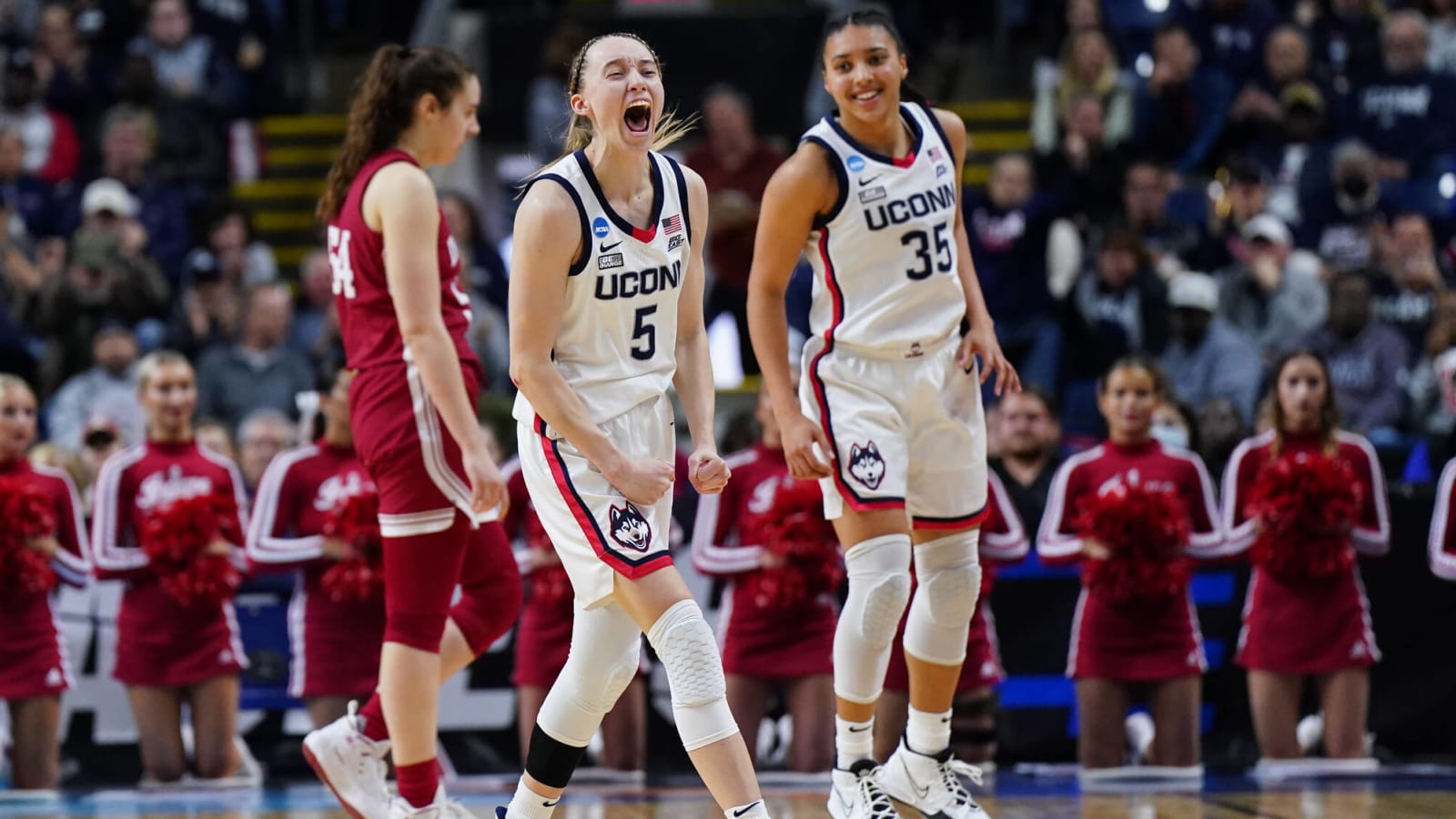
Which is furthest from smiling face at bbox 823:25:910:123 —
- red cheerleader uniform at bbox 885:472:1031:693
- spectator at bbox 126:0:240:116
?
spectator at bbox 126:0:240:116

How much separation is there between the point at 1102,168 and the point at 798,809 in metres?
Answer: 6.87

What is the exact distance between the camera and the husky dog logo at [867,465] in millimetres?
5445

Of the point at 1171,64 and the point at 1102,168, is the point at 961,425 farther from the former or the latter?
the point at 1171,64

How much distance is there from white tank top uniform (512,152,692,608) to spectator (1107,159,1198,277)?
23.3ft

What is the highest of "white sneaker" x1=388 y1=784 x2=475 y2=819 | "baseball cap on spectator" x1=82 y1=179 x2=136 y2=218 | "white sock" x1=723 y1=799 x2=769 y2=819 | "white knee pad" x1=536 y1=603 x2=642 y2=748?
"baseball cap on spectator" x1=82 y1=179 x2=136 y2=218

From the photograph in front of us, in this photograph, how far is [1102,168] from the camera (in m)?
12.1

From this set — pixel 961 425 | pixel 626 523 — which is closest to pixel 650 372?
pixel 626 523

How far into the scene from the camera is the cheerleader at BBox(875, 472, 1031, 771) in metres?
7.55

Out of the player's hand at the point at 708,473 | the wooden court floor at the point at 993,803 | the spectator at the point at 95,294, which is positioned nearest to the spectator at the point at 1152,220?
the wooden court floor at the point at 993,803

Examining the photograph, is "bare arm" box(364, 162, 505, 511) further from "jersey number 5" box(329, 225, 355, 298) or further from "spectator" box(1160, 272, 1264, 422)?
"spectator" box(1160, 272, 1264, 422)

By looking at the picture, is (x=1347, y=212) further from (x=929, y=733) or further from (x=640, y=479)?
(x=640, y=479)

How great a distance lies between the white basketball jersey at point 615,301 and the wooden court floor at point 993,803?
1699 millimetres

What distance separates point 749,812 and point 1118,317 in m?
6.94

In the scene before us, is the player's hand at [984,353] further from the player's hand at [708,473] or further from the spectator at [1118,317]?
the spectator at [1118,317]
